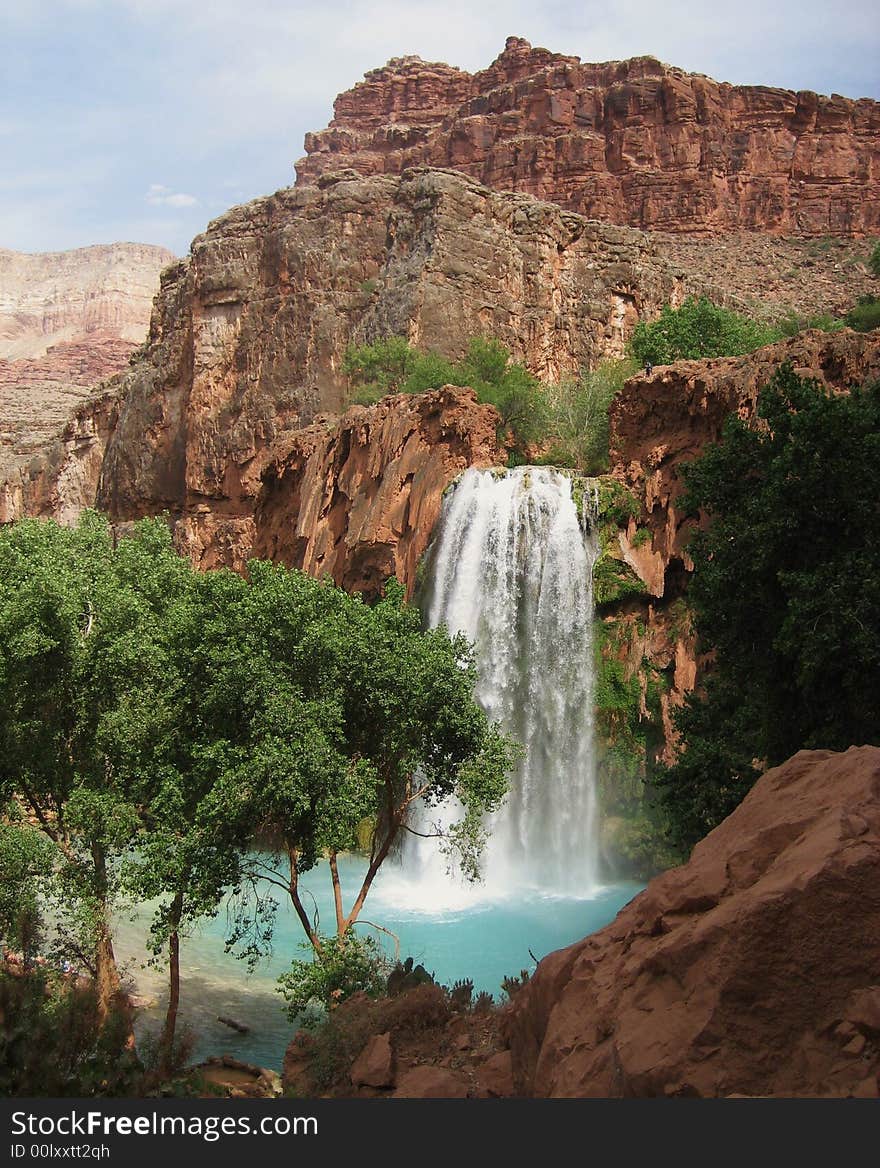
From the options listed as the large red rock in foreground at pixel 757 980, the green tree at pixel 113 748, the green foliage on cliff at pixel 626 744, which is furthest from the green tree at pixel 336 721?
the green foliage on cliff at pixel 626 744

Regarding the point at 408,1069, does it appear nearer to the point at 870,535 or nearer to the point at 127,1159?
the point at 127,1159

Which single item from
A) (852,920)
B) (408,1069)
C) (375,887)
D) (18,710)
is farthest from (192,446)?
(852,920)

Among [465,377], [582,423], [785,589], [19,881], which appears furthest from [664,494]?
[19,881]

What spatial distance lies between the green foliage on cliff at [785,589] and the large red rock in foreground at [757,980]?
6649 mm

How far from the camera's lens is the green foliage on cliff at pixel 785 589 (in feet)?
47.8

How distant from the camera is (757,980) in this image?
6906 mm

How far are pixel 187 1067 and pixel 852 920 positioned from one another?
1064 cm

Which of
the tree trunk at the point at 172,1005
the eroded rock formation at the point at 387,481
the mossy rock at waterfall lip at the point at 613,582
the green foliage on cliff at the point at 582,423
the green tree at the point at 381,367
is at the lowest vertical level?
the tree trunk at the point at 172,1005

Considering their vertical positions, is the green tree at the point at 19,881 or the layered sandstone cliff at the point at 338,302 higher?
the layered sandstone cliff at the point at 338,302

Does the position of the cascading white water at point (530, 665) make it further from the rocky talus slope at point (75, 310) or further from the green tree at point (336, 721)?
the rocky talus slope at point (75, 310)

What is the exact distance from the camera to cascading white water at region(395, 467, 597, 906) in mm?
27891

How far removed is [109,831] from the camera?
1439cm

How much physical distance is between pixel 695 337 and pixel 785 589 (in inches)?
1174

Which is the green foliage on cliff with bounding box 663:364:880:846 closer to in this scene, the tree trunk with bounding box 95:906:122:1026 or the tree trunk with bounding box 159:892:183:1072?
the tree trunk with bounding box 159:892:183:1072
